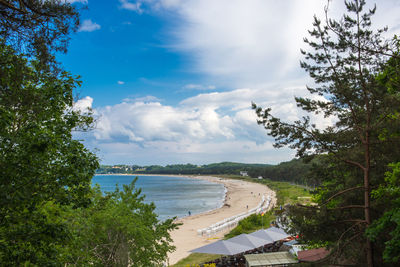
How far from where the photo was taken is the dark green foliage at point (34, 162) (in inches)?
159

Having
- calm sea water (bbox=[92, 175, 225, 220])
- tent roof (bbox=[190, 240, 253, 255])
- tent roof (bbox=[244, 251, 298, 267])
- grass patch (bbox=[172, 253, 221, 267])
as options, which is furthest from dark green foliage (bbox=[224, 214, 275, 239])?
calm sea water (bbox=[92, 175, 225, 220])

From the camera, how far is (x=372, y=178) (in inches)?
306

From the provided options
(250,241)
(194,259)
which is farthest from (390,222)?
(194,259)

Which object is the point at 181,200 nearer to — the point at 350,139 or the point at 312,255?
the point at 312,255

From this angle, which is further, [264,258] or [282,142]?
[264,258]

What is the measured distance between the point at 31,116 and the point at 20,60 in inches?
39.9

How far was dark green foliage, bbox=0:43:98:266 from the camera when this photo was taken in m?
4.04

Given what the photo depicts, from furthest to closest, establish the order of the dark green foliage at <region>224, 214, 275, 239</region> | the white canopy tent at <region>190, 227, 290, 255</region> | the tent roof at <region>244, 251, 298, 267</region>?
the dark green foliage at <region>224, 214, 275, 239</region> → the white canopy tent at <region>190, 227, 290, 255</region> → the tent roof at <region>244, 251, 298, 267</region>

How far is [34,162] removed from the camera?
4211 mm

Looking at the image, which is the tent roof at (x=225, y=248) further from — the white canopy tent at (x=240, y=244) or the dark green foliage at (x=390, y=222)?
the dark green foliage at (x=390, y=222)

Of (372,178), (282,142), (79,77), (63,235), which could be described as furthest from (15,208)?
(372,178)

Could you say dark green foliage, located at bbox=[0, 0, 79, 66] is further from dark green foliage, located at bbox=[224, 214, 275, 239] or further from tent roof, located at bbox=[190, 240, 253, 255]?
dark green foliage, located at bbox=[224, 214, 275, 239]

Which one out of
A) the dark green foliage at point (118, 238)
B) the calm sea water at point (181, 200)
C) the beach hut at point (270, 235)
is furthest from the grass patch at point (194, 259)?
the calm sea water at point (181, 200)

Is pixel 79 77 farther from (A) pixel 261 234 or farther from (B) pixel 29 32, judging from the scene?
(A) pixel 261 234
